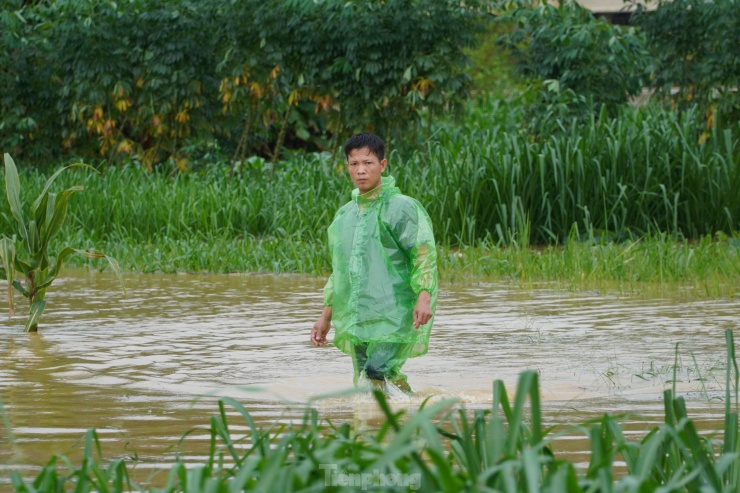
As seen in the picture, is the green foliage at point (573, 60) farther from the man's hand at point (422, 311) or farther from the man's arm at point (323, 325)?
the man's hand at point (422, 311)

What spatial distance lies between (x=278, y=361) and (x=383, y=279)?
1.18 m

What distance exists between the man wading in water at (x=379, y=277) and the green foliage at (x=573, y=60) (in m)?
8.12

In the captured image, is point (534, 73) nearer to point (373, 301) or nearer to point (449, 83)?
point (449, 83)

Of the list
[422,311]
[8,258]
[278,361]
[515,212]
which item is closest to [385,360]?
[422,311]

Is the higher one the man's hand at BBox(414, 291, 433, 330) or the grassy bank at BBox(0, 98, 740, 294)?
the man's hand at BBox(414, 291, 433, 330)

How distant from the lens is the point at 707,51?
12430 millimetres

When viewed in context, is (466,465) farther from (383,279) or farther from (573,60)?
(573,60)

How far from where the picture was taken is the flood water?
4.62 metres

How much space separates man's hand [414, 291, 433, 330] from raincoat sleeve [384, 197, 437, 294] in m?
0.12

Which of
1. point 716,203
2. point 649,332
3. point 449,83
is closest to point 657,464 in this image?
point 649,332

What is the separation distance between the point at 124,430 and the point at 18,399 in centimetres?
92

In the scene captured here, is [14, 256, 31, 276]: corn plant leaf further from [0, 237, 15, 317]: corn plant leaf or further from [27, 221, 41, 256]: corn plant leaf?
[0, 237, 15, 317]: corn plant leaf

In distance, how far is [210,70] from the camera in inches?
611

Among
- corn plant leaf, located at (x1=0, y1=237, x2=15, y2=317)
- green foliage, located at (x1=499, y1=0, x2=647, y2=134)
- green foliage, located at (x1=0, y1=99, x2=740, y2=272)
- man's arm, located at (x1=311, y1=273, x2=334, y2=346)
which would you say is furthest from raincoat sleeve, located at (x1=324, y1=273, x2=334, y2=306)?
green foliage, located at (x1=499, y1=0, x2=647, y2=134)
